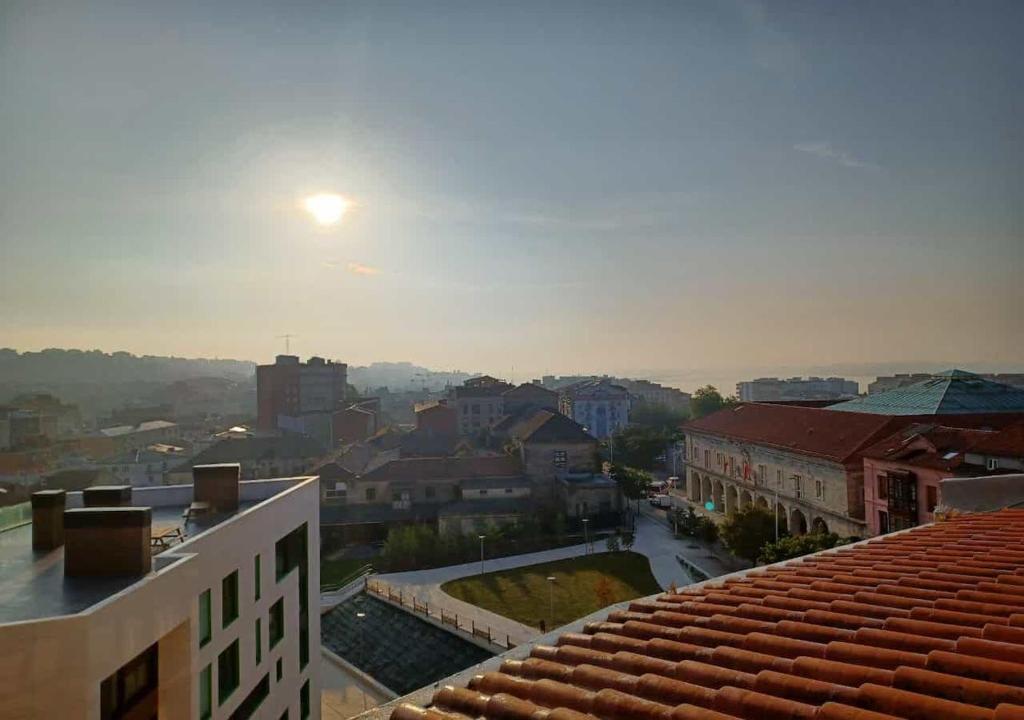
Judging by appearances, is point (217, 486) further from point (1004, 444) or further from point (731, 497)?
point (731, 497)

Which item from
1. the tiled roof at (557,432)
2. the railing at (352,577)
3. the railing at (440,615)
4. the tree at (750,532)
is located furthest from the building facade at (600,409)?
the railing at (440,615)

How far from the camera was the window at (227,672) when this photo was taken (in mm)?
11227

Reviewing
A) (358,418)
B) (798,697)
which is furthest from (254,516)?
(358,418)

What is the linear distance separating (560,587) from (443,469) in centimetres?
1771

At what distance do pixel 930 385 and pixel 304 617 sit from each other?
38.6m

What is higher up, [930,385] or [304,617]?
[930,385]

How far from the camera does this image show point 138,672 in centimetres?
909

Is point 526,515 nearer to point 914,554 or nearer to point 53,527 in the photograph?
point 53,527

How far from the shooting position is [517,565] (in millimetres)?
36156

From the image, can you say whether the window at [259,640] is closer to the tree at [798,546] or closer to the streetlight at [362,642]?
the streetlight at [362,642]

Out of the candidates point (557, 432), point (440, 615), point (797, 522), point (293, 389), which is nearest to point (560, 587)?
point (440, 615)

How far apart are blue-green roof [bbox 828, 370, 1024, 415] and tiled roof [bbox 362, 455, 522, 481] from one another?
24.2 meters

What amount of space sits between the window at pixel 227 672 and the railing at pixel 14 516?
16.5ft

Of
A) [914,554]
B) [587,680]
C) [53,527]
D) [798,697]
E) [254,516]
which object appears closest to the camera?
[798,697]
